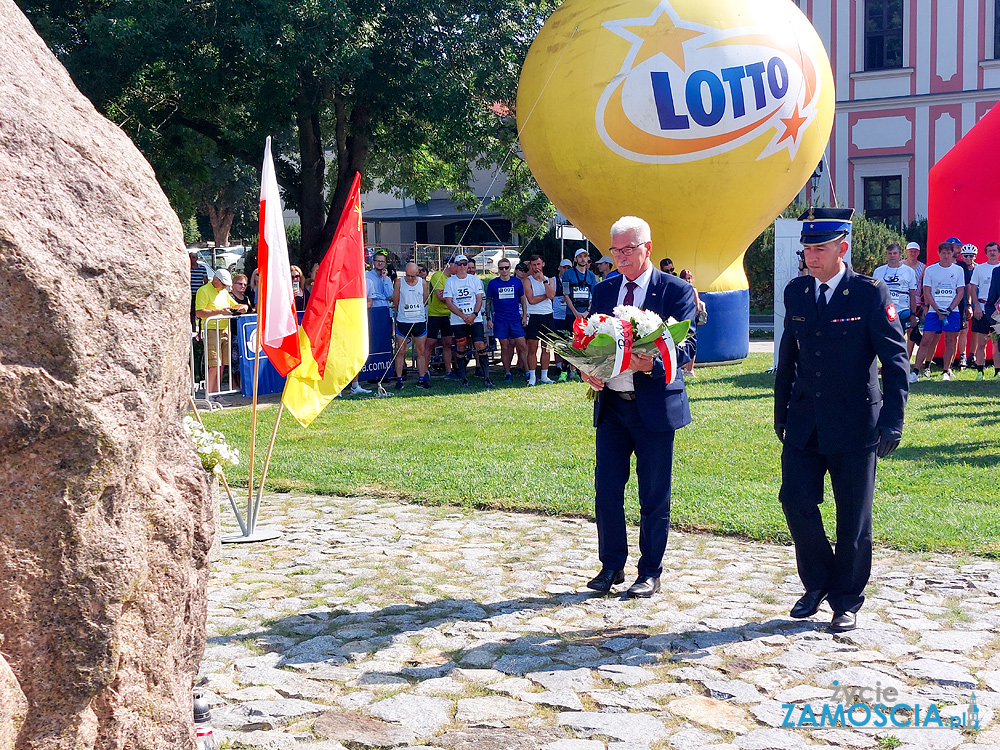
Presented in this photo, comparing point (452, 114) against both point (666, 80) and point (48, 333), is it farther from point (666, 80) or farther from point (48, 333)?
point (48, 333)

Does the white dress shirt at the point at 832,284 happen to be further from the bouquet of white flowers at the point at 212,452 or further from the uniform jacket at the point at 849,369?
the bouquet of white flowers at the point at 212,452

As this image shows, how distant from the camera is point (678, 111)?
50.7 feet

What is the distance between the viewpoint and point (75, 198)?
276cm

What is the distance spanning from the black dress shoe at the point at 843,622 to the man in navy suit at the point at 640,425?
3.42 ft

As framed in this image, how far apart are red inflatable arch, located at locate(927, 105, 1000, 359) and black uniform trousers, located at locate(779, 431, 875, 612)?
1294 cm

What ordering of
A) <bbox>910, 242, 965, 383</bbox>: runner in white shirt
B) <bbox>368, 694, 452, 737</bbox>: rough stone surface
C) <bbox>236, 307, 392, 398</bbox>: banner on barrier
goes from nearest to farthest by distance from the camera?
<bbox>368, 694, 452, 737</bbox>: rough stone surface → <bbox>236, 307, 392, 398</bbox>: banner on barrier → <bbox>910, 242, 965, 383</bbox>: runner in white shirt

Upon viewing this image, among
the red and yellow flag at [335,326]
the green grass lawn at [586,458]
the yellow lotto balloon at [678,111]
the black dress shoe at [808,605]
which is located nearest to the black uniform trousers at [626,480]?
the black dress shoe at [808,605]

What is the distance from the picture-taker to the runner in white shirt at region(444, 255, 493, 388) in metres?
16.2

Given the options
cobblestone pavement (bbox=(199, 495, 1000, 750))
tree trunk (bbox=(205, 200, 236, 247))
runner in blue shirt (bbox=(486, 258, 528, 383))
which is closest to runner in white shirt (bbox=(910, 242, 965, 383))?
runner in blue shirt (bbox=(486, 258, 528, 383))

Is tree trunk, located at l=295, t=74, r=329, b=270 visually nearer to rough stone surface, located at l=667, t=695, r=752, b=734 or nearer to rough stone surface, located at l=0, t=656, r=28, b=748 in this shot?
rough stone surface, located at l=667, t=695, r=752, b=734

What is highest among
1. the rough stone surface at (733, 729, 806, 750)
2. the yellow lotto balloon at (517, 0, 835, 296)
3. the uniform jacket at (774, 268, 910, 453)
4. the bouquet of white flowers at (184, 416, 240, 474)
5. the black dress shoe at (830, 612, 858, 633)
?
the yellow lotto balloon at (517, 0, 835, 296)

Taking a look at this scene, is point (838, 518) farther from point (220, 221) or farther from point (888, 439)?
point (220, 221)

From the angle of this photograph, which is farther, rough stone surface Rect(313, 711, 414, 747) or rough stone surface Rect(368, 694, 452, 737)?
rough stone surface Rect(368, 694, 452, 737)

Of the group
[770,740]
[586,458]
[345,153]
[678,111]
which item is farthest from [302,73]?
[770,740]
